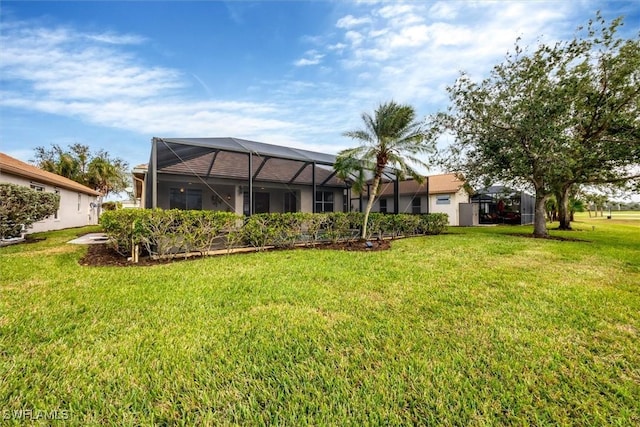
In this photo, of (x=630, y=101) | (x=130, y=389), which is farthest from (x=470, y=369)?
(x=630, y=101)

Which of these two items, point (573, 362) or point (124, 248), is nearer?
point (573, 362)

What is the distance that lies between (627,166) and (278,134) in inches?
764

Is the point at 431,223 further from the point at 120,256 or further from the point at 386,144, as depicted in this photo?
the point at 120,256

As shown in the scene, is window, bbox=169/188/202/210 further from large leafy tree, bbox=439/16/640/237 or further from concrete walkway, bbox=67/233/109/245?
large leafy tree, bbox=439/16/640/237

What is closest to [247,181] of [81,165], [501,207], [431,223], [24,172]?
[24,172]

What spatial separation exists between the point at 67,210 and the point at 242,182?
11601 mm

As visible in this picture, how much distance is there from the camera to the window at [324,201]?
17511 mm

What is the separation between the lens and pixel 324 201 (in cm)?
1789

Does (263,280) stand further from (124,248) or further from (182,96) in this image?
(182,96)

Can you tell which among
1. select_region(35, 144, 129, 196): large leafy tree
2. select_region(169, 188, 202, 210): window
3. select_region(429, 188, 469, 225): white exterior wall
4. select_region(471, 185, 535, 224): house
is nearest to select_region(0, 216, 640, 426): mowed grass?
select_region(169, 188, 202, 210): window

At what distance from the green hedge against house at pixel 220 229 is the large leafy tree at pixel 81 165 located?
25.7 metres

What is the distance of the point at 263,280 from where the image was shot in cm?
499

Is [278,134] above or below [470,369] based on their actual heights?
above

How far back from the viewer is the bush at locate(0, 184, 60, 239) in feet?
26.2
